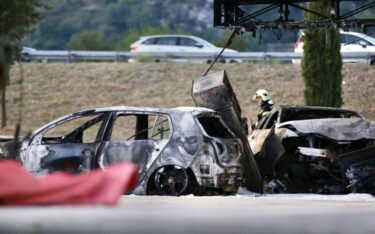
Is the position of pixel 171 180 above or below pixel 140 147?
below

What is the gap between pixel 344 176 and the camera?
51.8ft

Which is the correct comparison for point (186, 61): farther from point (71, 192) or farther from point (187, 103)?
point (71, 192)

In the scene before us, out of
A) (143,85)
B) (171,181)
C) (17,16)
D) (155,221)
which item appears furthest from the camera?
(143,85)

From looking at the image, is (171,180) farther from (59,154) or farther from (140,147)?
(59,154)

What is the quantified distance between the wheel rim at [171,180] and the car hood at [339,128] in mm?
2483

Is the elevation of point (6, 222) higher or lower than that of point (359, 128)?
higher

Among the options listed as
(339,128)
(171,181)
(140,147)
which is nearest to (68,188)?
(171,181)

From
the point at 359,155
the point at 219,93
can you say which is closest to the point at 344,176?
the point at 359,155

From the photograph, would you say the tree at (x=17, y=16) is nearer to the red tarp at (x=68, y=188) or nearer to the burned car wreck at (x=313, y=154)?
the burned car wreck at (x=313, y=154)

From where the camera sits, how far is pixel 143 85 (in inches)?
1318

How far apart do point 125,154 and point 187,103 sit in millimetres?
15968

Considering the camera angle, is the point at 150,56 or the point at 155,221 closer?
the point at 155,221

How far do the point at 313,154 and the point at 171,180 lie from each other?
8.44ft

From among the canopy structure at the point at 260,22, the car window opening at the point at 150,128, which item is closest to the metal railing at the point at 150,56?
the canopy structure at the point at 260,22
